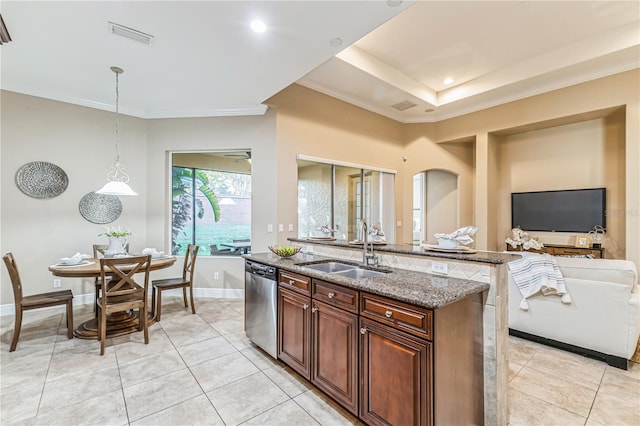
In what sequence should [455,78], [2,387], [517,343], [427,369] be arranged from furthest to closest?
[455,78]
[517,343]
[2,387]
[427,369]

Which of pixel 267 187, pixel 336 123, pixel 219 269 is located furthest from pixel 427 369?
pixel 336 123

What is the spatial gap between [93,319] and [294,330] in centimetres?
286

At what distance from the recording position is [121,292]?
3004 mm

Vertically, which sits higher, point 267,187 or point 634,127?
point 634,127

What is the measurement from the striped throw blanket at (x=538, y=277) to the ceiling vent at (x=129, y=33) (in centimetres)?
409

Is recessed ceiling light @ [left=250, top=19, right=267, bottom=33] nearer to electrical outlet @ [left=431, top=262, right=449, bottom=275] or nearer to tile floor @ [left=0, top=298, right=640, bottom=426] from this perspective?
electrical outlet @ [left=431, top=262, right=449, bottom=275]

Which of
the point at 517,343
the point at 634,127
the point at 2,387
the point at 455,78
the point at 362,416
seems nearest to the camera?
the point at 362,416

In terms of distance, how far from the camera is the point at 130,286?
10.5ft

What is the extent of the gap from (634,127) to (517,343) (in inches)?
152

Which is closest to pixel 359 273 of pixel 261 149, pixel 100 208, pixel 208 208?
pixel 261 149

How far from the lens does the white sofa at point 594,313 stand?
248cm

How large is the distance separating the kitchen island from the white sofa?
4.92ft

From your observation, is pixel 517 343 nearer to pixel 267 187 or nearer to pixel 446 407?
pixel 446 407

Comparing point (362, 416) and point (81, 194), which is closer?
point (362, 416)
